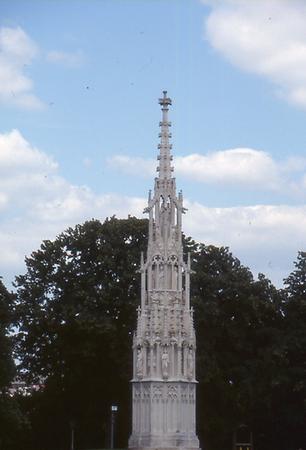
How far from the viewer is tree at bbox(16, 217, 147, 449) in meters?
59.0

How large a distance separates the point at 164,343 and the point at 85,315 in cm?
1628

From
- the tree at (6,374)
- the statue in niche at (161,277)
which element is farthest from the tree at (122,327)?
the statue in niche at (161,277)

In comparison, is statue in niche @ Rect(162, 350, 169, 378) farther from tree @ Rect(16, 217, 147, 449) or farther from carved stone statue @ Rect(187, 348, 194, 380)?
tree @ Rect(16, 217, 147, 449)

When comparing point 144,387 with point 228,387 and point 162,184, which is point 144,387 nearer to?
point 162,184

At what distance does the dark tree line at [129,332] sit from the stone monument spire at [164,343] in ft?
47.8

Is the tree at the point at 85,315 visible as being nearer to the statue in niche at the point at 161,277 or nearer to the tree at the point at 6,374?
the tree at the point at 6,374

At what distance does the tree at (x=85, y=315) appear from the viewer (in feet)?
193

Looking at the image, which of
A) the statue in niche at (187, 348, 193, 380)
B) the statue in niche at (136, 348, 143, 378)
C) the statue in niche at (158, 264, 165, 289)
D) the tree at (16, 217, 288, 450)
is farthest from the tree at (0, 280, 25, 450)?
the statue in niche at (187, 348, 193, 380)

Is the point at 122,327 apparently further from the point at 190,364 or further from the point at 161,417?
the point at 161,417

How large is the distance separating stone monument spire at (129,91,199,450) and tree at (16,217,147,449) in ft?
47.9

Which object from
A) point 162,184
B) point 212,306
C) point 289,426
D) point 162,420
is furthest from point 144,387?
point 289,426

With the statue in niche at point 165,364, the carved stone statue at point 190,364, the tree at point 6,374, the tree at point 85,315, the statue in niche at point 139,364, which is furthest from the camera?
the tree at point 85,315

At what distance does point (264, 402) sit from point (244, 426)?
21.0 feet

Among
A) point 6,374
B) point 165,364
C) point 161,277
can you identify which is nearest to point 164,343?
point 165,364
